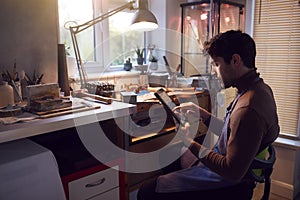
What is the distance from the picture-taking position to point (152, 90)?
207 cm

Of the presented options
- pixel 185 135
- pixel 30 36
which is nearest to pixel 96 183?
pixel 185 135

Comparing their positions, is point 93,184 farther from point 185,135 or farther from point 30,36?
point 30,36

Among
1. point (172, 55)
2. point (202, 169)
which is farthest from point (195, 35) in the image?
point (202, 169)

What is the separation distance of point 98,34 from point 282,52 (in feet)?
4.54

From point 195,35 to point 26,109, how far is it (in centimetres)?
177

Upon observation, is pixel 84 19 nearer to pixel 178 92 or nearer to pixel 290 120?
pixel 178 92

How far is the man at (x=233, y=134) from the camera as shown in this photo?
42.8 inches

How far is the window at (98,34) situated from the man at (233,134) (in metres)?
1.19

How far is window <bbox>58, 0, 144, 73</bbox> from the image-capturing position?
6.82ft

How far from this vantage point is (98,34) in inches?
Answer: 89.1

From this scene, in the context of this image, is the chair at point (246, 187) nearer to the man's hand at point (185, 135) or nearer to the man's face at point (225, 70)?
the man's hand at point (185, 135)

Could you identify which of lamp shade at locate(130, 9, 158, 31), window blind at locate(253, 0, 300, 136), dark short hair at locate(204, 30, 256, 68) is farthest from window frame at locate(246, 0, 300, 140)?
dark short hair at locate(204, 30, 256, 68)

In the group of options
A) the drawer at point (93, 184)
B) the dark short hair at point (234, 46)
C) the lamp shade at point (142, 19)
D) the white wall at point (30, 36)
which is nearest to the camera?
the dark short hair at point (234, 46)

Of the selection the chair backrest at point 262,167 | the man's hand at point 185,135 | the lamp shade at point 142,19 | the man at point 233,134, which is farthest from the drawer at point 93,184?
the lamp shade at point 142,19
